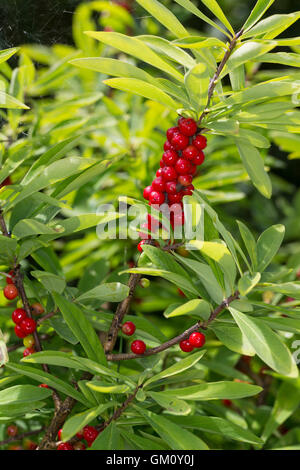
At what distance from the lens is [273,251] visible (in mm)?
697

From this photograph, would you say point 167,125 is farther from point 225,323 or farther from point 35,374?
point 35,374

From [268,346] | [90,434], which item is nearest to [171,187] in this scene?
[268,346]

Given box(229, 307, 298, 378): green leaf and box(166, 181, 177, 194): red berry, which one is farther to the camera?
box(166, 181, 177, 194): red berry

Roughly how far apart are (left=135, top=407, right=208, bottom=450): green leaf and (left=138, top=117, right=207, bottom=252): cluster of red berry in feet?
0.73

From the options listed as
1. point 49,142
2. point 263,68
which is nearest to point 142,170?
point 49,142

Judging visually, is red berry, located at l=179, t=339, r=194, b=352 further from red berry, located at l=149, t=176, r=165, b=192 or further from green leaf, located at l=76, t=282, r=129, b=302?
red berry, located at l=149, t=176, r=165, b=192

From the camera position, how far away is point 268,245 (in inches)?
Answer: 27.7

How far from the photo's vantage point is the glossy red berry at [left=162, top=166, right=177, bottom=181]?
710mm

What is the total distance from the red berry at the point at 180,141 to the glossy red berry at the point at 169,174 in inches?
1.2

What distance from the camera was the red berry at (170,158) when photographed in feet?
2.35

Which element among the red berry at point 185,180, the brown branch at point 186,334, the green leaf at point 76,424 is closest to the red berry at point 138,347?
the brown branch at point 186,334

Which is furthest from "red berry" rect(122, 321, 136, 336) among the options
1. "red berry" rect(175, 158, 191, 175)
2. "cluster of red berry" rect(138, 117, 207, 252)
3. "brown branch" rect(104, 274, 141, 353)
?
"red berry" rect(175, 158, 191, 175)

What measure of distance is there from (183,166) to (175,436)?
341mm
